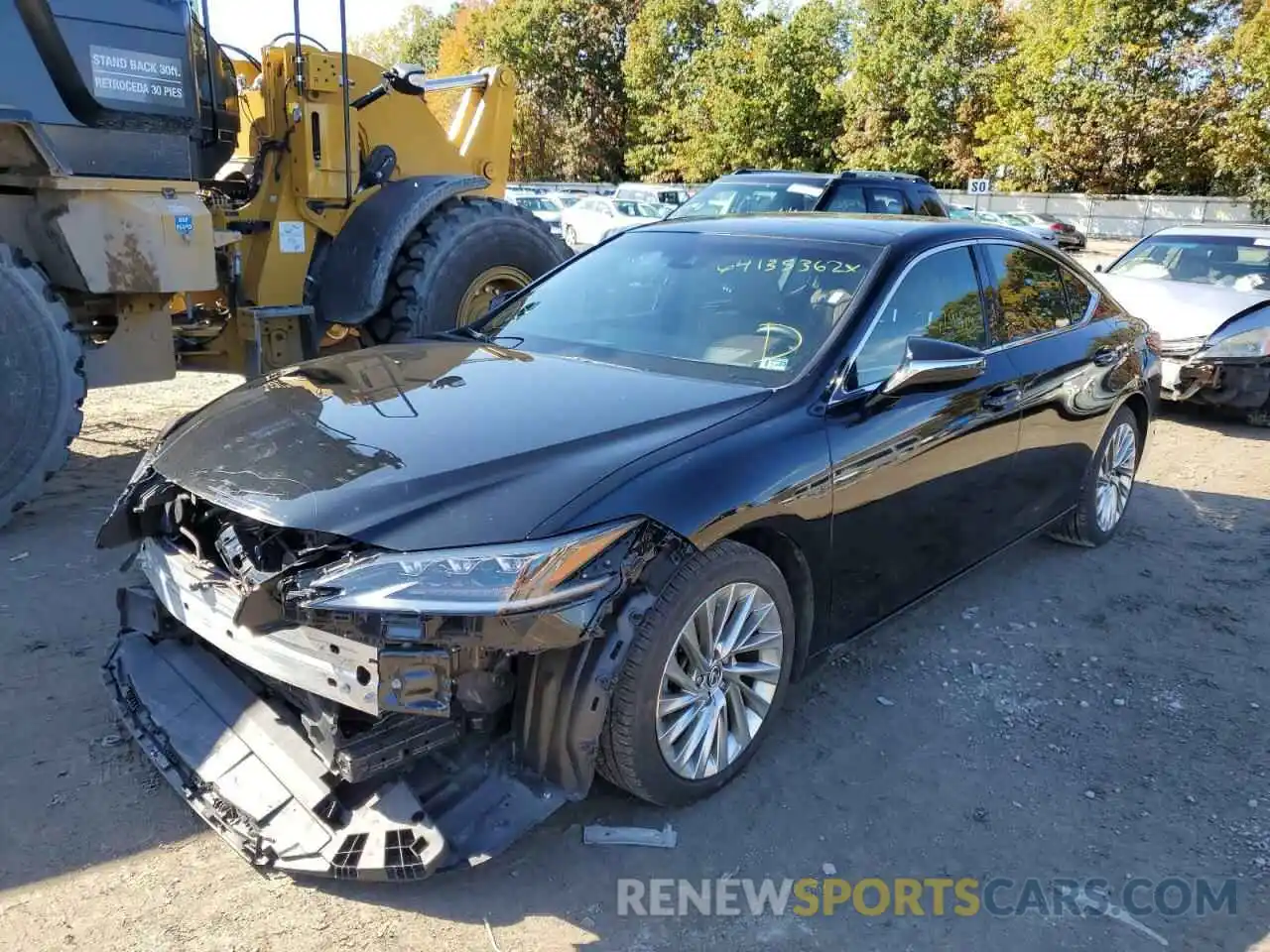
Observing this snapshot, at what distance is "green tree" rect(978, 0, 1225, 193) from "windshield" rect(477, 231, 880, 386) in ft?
121

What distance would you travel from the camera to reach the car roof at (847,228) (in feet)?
12.6

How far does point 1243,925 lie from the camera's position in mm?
2705

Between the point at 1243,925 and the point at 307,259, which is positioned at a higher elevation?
the point at 307,259

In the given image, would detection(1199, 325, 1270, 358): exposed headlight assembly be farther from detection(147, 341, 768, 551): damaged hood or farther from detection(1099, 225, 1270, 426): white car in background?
detection(147, 341, 768, 551): damaged hood

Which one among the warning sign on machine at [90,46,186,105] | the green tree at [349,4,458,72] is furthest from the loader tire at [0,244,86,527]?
the green tree at [349,4,458,72]

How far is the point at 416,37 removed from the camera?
65.0 m

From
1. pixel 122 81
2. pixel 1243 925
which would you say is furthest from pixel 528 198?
pixel 1243 925

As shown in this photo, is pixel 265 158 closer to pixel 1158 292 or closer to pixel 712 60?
pixel 1158 292

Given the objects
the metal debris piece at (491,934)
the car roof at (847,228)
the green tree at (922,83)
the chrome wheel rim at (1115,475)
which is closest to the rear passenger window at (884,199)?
the chrome wheel rim at (1115,475)

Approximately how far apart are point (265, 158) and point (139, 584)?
12.2 feet

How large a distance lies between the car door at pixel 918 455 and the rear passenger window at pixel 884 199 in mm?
7785

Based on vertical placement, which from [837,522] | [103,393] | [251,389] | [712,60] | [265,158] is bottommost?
[103,393]

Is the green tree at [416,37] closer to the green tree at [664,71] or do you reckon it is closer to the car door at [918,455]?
the green tree at [664,71]

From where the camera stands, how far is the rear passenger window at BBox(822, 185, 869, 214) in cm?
1097
